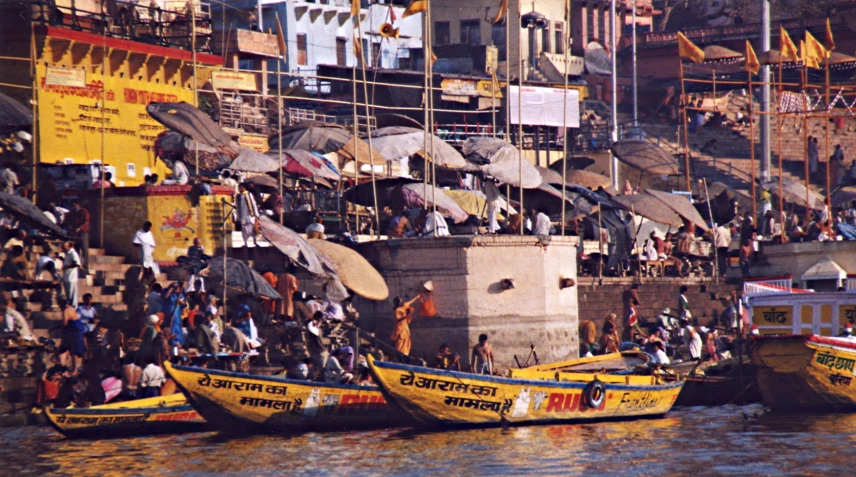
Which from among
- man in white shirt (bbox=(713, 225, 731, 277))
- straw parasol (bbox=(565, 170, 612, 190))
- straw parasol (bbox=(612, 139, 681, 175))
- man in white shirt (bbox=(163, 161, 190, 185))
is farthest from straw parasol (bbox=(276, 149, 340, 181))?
man in white shirt (bbox=(713, 225, 731, 277))

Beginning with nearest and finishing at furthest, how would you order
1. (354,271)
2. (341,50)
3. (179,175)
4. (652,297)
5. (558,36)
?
(354,271)
(179,175)
(652,297)
(341,50)
(558,36)

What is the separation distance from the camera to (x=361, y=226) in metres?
32.5

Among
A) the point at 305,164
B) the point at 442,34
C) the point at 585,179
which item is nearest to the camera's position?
the point at 305,164

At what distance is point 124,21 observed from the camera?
35.4 metres

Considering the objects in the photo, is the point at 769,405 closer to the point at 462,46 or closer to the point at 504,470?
the point at 504,470

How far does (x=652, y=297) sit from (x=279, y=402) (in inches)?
540

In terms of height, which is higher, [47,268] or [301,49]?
[301,49]

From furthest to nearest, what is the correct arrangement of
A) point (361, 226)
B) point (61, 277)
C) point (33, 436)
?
point (361, 226) → point (61, 277) → point (33, 436)

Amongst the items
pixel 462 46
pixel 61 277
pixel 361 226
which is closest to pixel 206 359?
pixel 61 277

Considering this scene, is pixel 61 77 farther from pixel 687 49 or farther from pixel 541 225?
pixel 687 49

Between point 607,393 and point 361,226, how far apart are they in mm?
9097

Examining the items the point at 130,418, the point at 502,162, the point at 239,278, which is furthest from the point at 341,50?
the point at 130,418

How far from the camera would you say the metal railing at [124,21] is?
32.2 metres

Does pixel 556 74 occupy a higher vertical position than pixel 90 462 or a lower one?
higher
